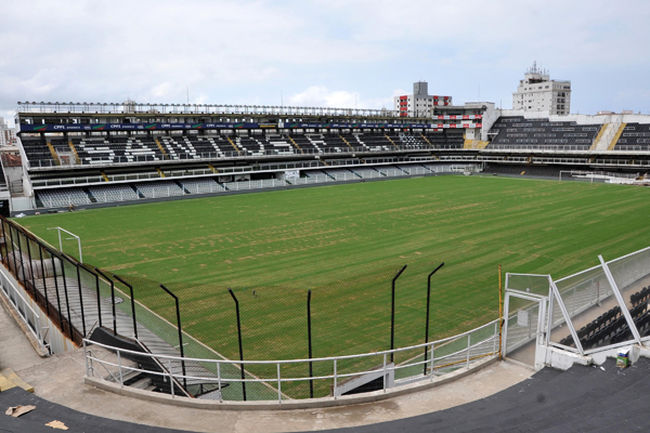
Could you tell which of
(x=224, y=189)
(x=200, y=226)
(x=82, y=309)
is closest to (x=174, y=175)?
(x=224, y=189)

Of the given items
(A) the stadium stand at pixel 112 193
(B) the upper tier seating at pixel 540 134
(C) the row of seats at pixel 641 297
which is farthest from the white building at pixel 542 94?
(C) the row of seats at pixel 641 297

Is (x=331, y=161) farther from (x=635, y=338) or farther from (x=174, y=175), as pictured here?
(x=635, y=338)

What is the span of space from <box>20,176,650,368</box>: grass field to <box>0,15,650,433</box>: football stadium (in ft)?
0.50

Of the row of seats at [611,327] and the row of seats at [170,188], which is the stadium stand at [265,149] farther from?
the row of seats at [611,327]

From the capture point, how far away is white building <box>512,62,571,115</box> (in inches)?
6014

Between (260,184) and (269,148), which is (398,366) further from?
(269,148)

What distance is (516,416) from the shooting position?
759 cm

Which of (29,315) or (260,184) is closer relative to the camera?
(29,315)

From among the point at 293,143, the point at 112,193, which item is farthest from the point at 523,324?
the point at 293,143

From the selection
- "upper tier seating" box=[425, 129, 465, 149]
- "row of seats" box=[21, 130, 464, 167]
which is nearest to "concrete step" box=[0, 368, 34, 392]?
"row of seats" box=[21, 130, 464, 167]

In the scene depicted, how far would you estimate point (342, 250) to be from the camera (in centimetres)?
2472

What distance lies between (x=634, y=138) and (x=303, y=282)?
61000 millimetres

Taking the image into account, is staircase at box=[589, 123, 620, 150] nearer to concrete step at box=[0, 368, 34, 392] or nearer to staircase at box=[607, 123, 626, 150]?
staircase at box=[607, 123, 626, 150]

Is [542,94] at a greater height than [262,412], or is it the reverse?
[542,94]
